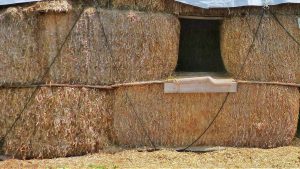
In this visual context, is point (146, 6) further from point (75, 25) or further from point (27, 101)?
point (27, 101)

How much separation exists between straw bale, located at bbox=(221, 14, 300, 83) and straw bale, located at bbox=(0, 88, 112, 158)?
2689mm

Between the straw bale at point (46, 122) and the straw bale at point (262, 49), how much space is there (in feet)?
8.82

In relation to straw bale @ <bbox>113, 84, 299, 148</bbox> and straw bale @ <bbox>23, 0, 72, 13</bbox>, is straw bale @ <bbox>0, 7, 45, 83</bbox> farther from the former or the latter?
straw bale @ <bbox>113, 84, 299, 148</bbox>

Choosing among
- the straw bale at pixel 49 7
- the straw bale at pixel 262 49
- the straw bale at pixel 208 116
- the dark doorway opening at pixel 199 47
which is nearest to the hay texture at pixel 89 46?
the straw bale at pixel 49 7

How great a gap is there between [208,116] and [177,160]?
1.03 meters

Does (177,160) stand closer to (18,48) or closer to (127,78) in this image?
(127,78)

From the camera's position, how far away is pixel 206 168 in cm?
704

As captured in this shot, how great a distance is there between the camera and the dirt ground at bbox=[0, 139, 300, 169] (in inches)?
279

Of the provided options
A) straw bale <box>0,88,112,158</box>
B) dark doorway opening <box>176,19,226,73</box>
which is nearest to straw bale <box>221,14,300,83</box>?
dark doorway opening <box>176,19,226,73</box>

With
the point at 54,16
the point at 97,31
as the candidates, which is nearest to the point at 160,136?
the point at 97,31

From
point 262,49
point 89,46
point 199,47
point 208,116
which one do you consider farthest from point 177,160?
point 199,47

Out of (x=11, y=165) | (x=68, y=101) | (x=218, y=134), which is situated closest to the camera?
(x=11, y=165)

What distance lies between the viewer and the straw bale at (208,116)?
25.5ft

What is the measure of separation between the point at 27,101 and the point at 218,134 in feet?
10.7
